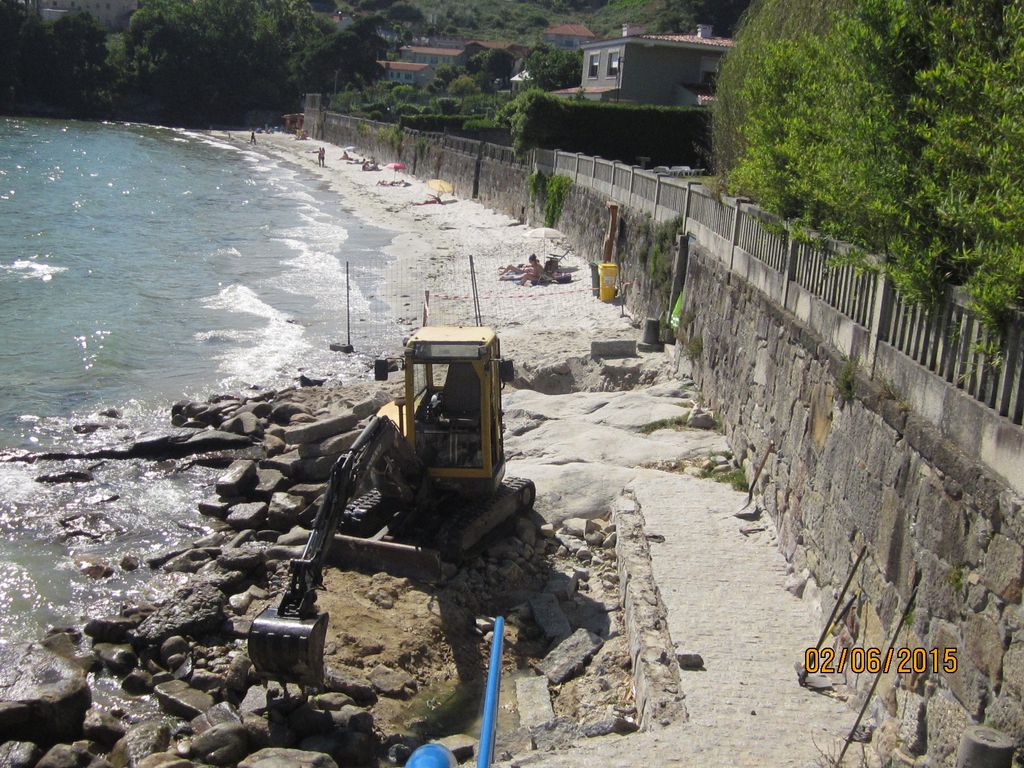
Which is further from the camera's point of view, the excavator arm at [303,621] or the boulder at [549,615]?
the boulder at [549,615]

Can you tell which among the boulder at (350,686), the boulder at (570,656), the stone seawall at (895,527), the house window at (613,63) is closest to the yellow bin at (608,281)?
the stone seawall at (895,527)

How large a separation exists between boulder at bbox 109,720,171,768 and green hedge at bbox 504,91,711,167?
31.6 meters

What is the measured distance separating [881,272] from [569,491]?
552 centimetres

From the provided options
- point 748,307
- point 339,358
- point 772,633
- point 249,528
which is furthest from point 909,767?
point 339,358

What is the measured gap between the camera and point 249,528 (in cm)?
1355

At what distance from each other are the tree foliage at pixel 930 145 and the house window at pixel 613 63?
38642 millimetres

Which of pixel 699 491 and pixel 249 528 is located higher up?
pixel 699 491

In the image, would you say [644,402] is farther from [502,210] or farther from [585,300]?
[502,210]

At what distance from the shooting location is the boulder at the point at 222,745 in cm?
825

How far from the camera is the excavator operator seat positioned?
11461 millimetres

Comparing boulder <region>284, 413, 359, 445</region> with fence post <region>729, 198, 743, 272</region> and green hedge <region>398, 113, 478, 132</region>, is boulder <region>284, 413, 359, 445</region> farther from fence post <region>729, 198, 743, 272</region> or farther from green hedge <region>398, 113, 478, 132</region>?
green hedge <region>398, 113, 478, 132</region>

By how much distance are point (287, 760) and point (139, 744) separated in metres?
1.51
